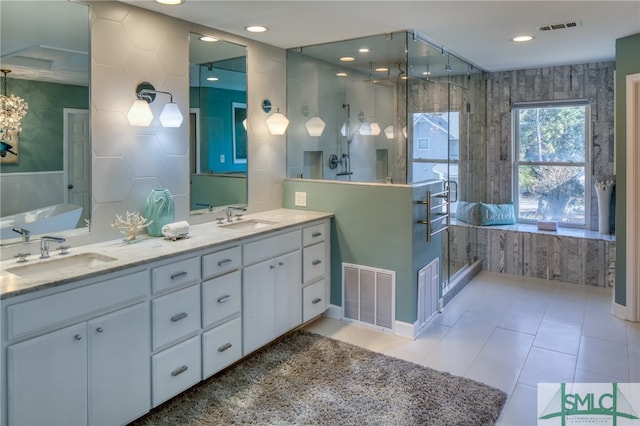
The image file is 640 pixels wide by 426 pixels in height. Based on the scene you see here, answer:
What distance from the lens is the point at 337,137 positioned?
394 centimetres

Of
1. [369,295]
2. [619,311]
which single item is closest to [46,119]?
[369,295]

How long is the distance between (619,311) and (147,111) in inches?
157

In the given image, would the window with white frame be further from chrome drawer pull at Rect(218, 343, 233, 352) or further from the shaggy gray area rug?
chrome drawer pull at Rect(218, 343, 233, 352)

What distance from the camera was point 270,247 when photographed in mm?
3070

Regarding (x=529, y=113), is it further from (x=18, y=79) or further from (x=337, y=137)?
(x=18, y=79)

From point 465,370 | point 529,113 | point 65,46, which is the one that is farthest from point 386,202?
point 529,113

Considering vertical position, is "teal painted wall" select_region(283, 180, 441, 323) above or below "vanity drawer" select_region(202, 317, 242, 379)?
above

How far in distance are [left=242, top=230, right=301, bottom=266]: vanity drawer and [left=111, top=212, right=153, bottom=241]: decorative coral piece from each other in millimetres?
648

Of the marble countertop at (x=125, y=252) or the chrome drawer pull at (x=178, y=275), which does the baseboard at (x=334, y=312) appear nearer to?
the marble countertop at (x=125, y=252)

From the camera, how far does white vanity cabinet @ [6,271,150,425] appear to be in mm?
1808

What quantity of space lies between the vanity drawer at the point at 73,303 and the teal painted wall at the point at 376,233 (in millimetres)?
1788

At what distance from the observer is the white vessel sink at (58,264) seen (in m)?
2.14
